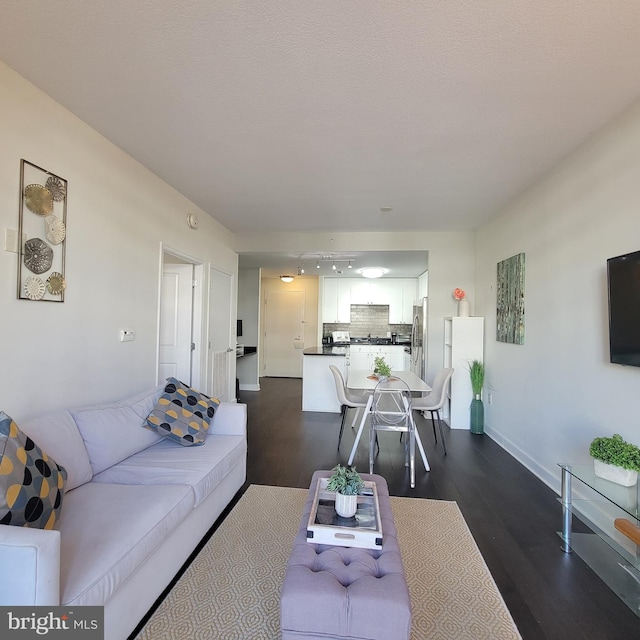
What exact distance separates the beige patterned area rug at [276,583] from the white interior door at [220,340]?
99.7 inches

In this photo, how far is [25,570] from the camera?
1.04 m

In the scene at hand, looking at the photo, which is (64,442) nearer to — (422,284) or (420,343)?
(420,343)

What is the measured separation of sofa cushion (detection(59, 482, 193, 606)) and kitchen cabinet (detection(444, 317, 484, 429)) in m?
3.61

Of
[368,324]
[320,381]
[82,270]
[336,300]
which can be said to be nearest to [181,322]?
[82,270]

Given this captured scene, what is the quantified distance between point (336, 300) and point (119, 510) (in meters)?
6.60

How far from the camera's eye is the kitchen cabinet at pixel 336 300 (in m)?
7.92

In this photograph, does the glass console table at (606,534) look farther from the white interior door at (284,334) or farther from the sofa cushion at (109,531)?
the white interior door at (284,334)

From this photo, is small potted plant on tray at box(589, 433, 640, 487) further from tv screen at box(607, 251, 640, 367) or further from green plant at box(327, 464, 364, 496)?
green plant at box(327, 464, 364, 496)

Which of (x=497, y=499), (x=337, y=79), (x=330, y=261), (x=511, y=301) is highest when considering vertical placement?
(x=337, y=79)

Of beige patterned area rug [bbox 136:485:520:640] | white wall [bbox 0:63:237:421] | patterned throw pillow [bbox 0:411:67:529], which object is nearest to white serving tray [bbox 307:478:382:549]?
beige patterned area rug [bbox 136:485:520:640]

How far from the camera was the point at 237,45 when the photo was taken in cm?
172

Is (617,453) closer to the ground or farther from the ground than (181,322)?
closer to the ground

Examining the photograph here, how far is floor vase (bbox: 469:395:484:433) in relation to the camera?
14.3 feet

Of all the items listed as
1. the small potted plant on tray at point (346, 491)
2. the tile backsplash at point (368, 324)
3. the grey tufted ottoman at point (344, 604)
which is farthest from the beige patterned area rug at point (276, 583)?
the tile backsplash at point (368, 324)
